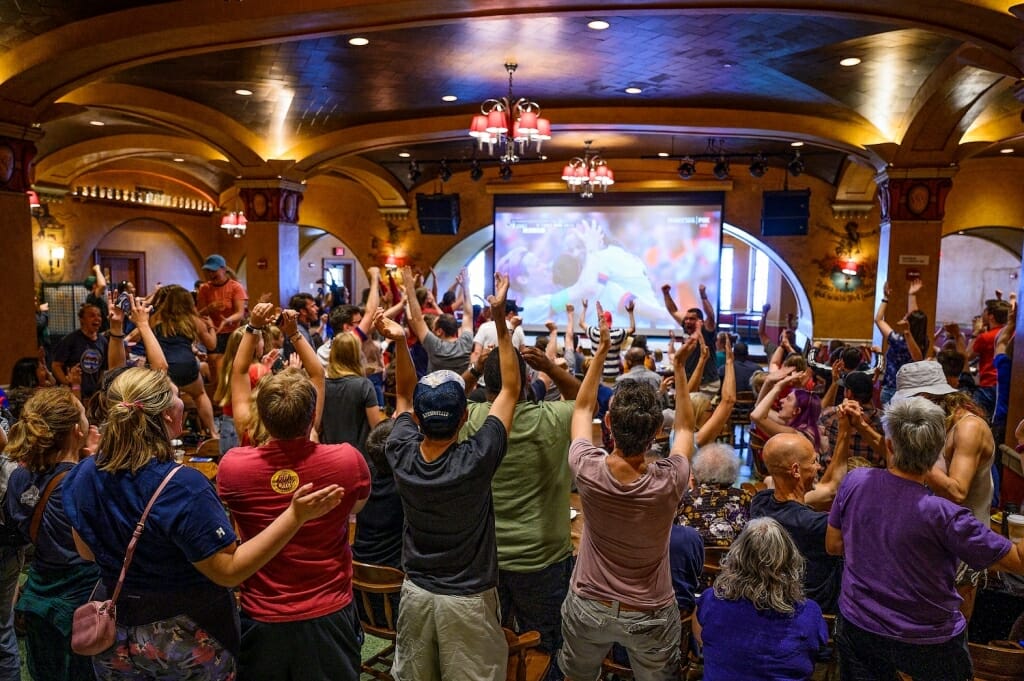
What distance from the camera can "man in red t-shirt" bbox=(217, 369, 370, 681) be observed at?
6.46 ft

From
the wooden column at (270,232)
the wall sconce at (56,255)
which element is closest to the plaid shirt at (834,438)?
the wooden column at (270,232)

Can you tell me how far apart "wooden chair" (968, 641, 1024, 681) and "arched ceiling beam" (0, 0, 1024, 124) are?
3743 millimetres

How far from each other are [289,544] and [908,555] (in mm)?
1778

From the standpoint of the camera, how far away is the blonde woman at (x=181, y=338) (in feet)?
14.7

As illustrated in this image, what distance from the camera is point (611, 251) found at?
1249cm

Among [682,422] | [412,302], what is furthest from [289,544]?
[412,302]

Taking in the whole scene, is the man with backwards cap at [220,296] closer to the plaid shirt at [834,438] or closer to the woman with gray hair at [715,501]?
the woman with gray hair at [715,501]

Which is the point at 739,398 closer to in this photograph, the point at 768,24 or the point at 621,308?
the point at 768,24

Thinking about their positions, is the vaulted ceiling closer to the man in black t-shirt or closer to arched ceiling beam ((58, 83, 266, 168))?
arched ceiling beam ((58, 83, 266, 168))

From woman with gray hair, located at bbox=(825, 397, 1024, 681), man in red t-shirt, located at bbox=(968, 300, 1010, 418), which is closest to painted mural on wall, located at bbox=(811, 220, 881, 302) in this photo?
man in red t-shirt, located at bbox=(968, 300, 1010, 418)

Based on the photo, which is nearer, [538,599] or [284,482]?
[284,482]

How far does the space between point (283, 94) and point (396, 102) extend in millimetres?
1279

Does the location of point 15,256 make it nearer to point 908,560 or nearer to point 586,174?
point 586,174

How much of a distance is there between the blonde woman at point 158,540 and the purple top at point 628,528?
82cm
